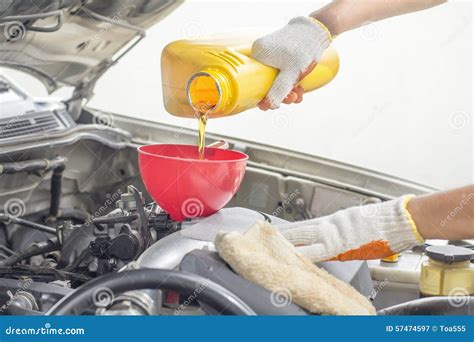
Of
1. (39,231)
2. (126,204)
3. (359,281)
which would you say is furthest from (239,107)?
(39,231)

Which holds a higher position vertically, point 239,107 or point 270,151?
point 239,107

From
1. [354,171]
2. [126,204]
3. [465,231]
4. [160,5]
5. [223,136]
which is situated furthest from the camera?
[223,136]

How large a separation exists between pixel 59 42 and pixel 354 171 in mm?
1110

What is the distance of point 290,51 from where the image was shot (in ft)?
5.09

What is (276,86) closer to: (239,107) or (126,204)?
(239,107)

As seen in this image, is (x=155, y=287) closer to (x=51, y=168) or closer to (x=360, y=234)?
(x=360, y=234)

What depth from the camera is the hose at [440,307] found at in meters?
1.18

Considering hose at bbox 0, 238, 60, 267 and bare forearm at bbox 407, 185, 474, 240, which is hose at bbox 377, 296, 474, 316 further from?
hose at bbox 0, 238, 60, 267

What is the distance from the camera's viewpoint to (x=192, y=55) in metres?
1.55

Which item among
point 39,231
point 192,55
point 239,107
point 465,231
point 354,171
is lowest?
point 39,231

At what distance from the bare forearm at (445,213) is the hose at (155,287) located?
490mm

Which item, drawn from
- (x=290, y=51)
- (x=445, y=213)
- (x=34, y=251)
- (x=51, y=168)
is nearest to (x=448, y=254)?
(x=445, y=213)

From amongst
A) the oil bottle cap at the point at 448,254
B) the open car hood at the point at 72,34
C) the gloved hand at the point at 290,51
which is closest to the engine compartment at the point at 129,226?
the oil bottle cap at the point at 448,254

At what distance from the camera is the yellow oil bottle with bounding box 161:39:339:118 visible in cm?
141
